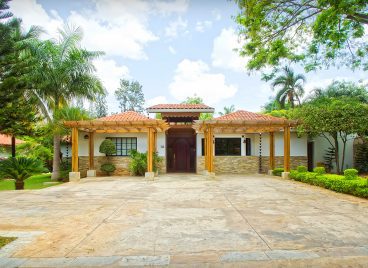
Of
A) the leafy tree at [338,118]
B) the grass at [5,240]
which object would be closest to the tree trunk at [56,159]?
the grass at [5,240]

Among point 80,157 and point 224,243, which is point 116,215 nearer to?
point 224,243

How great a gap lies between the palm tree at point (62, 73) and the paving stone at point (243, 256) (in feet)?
44.8

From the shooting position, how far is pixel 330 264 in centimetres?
373

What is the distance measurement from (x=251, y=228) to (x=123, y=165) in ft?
44.8

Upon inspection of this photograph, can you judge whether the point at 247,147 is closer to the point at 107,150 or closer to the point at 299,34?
the point at 107,150

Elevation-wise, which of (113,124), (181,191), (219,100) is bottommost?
(181,191)

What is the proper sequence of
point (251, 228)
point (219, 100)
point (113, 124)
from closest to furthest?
point (251, 228), point (113, 124), point (219, 100)

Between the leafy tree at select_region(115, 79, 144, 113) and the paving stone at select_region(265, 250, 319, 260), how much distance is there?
120 ft

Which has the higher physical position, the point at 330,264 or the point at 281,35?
the point at 281,35

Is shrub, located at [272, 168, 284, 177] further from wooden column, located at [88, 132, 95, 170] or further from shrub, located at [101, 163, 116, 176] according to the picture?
wooden column, located at [88, 132, 95, 170]

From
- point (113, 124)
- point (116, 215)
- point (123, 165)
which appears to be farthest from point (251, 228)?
point (123, 165)

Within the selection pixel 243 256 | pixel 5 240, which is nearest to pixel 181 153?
pixel 5 240

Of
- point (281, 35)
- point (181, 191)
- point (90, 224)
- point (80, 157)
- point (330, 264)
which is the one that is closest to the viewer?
point (330, 264)

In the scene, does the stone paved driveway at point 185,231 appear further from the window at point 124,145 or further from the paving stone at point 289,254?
the window at point 124,145
